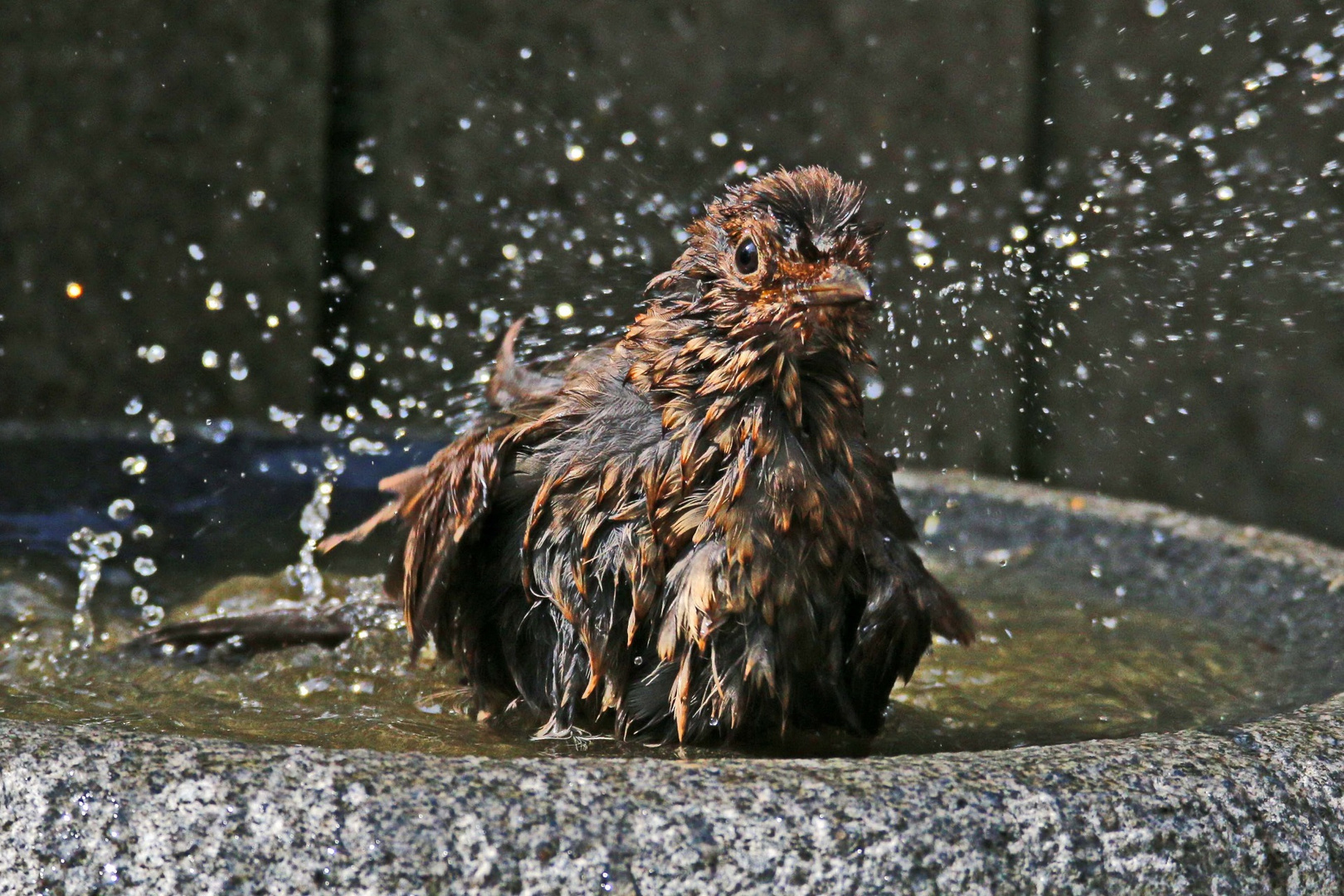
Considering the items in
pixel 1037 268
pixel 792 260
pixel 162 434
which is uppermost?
pixel 1037 268

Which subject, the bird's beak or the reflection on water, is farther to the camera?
the reflection on water

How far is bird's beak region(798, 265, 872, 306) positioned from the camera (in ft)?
6.31

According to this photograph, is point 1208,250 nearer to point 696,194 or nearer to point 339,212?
point 696,194

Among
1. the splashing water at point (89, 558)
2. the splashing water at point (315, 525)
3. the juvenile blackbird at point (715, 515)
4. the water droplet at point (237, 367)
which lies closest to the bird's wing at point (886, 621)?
the juvenile blackbird at point (715, 515)

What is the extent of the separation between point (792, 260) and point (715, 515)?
36cm

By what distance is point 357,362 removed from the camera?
5488 mm

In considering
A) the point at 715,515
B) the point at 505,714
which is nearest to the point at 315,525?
the point at 505,714

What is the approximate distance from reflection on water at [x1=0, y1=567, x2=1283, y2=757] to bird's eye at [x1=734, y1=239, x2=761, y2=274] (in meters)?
0.66

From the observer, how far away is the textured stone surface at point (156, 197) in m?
4.94

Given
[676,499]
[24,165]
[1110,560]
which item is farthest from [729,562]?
[24,165]

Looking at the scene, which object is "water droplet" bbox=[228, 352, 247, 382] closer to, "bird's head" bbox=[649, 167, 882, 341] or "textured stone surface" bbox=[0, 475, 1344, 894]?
"bird's head" bbox=[649, 167, 882, 341]

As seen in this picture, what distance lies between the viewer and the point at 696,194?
5059 mm

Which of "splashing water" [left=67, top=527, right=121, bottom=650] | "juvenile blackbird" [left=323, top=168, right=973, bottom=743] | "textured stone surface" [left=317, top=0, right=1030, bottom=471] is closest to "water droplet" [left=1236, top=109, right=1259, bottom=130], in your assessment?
"textured stone surface" [left=317, top=0, right=1030, bottom=471]

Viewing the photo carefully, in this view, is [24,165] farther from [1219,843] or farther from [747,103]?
[1219,843]
